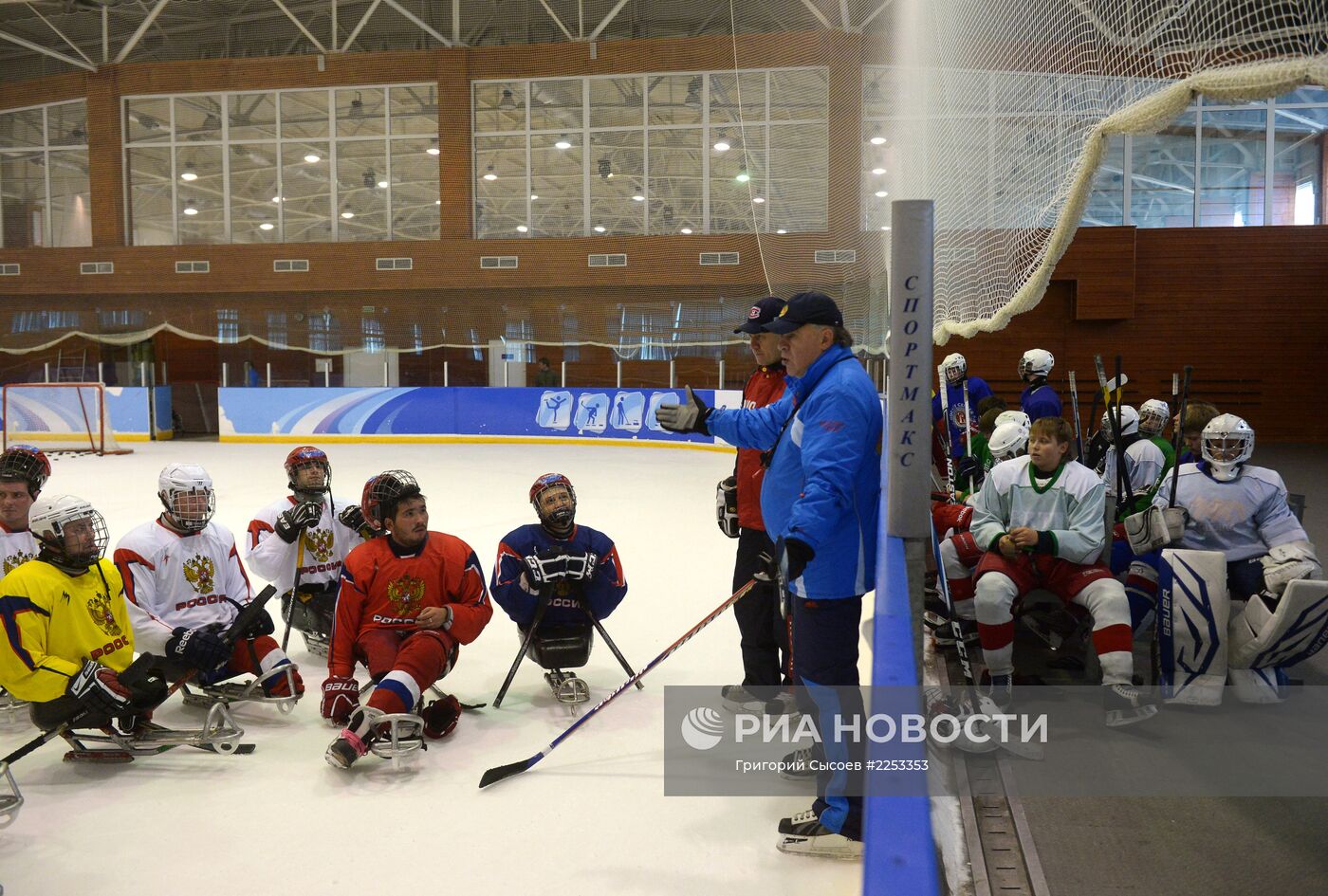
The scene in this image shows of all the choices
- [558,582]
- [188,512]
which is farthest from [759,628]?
[188,512]

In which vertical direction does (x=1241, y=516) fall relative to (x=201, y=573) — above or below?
above

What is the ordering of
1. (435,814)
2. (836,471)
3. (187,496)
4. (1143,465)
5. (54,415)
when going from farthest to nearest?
(54,415) → (1143,465) → (187,496) → (435,814) → (836,471)

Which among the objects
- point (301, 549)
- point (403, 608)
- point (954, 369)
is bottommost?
point (403, 608)

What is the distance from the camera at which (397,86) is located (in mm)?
20688

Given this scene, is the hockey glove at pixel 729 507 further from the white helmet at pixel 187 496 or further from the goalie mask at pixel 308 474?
the white helmet at pixel 187 496

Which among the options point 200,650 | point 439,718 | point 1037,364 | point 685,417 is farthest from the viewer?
point 1037,364

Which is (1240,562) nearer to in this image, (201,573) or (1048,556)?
(1048,556)

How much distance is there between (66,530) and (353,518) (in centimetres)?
129

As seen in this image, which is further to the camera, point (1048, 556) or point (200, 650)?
point (1048, 556)

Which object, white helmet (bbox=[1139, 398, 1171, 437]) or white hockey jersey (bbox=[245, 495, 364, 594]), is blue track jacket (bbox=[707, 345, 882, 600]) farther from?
white helmet (bbox=[1139, 398, 1171, 437])

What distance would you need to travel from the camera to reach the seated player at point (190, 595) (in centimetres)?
342

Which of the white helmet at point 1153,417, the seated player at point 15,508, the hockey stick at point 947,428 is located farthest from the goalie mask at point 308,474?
the white helmet at point 1153,417

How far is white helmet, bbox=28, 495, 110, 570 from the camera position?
2.93 meters

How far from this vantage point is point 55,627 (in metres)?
2.97
